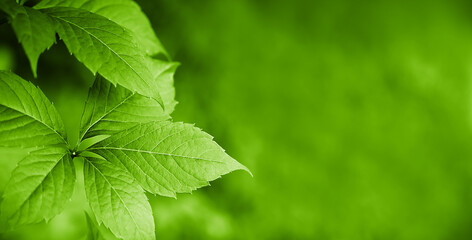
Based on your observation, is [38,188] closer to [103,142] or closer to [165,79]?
[103,142]

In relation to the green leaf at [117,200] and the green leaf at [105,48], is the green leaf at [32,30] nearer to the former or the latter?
the green leaf at [105,48]

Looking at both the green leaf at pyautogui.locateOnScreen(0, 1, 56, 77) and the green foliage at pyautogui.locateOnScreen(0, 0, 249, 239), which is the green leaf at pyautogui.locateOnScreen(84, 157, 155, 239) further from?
the green leaf at pyautogui.locateOnScreen(0, 1, 56, 77)

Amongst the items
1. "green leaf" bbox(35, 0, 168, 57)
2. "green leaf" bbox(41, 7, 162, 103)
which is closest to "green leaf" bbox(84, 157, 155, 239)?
"green leaf" bbox(41, 7, 162, 103)

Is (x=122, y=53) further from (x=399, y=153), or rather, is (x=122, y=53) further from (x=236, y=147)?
(x=399, y=153)

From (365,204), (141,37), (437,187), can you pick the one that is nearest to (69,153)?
(141,37)

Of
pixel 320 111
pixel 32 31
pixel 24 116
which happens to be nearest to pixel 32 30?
pixel 32 31

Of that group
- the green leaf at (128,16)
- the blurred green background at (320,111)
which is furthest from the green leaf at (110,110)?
the blurred green background at (320,111)
